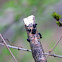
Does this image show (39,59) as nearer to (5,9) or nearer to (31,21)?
(31,21)

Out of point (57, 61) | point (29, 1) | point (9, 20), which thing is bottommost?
point (57, 61)

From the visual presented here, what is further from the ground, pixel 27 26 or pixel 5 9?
pixel 27 26

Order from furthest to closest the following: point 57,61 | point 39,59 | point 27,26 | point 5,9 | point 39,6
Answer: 1. point 57,61
2. point 5,9
3. point 39,6
4. point 27,26
5. point 39,59

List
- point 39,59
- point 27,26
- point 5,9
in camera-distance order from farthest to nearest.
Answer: point 5,9 → point 27,26 → point 39,59

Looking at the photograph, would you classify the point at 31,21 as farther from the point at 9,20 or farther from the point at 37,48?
the point at 9,20

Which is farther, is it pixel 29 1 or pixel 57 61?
pixel 57 61

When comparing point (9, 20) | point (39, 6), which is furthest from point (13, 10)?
point (39, 6)

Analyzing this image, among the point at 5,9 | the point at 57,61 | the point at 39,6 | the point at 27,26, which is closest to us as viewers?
the point at 27,26

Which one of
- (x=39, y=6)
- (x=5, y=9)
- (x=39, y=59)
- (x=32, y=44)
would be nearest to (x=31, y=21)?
(x=32, y=44)

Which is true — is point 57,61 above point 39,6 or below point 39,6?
below
